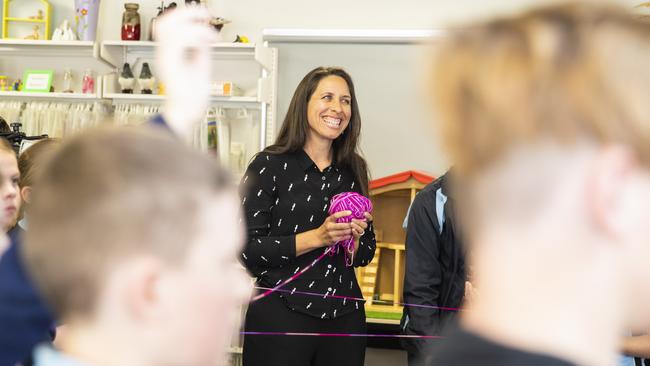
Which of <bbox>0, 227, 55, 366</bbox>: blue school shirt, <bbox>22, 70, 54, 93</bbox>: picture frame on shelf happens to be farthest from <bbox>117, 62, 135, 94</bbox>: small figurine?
<bbox>0, 227, 55, 366</bbox>: blue school shirt

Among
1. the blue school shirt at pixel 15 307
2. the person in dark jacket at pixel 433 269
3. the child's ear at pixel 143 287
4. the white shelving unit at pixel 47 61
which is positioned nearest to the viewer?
the child's ear at pixel 143 287

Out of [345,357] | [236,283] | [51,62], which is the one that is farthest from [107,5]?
[236,283]

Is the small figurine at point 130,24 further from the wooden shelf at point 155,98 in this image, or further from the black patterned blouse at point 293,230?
the black patterned blouse at point 293,230

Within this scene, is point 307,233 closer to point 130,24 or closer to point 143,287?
point 143,287

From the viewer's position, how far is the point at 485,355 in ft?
2.16

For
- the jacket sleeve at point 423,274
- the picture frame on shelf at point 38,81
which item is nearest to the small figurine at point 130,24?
the picture frame on shelf at point 38,81

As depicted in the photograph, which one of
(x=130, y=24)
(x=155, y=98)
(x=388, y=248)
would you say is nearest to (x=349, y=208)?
(x=388, y=248)

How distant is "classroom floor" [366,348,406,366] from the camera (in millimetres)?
4484

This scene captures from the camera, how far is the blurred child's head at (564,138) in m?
0.64

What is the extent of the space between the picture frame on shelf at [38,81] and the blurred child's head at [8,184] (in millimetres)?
2757

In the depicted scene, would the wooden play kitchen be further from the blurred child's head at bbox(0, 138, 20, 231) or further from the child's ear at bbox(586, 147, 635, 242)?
the child's ear at bbox(586, 147, 635, 242)

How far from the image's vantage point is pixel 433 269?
95.9 inches

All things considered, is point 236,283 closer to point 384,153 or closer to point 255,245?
point 255,245

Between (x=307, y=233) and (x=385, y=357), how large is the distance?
2.04 metres
